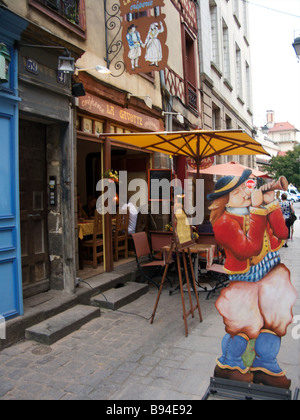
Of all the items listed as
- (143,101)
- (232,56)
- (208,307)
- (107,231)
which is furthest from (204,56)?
(208,307)

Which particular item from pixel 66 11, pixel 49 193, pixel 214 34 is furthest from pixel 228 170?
pixel 214 34

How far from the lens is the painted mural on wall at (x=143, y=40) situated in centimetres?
611

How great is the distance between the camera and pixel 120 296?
5742mm

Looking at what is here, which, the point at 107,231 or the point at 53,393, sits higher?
the point at 107,231

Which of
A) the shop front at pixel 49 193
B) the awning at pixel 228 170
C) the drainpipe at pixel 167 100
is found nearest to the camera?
the shop front at pixel 49 193

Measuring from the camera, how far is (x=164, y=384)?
3270mm

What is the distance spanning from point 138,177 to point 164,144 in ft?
8.51

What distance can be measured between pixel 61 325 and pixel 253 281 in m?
2.59

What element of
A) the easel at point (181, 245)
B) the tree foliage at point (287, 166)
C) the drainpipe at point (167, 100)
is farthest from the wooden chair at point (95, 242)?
the tree foliage at point (287, 166)

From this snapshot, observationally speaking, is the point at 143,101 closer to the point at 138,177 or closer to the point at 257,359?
the point at 138,177

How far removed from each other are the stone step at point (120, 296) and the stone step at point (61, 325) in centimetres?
34

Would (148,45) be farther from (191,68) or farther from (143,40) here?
(191,68)

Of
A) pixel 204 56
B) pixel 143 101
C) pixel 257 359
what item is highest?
pixel 204 56

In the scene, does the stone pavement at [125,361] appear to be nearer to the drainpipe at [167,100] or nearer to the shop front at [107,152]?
the shop front at [107,152]
